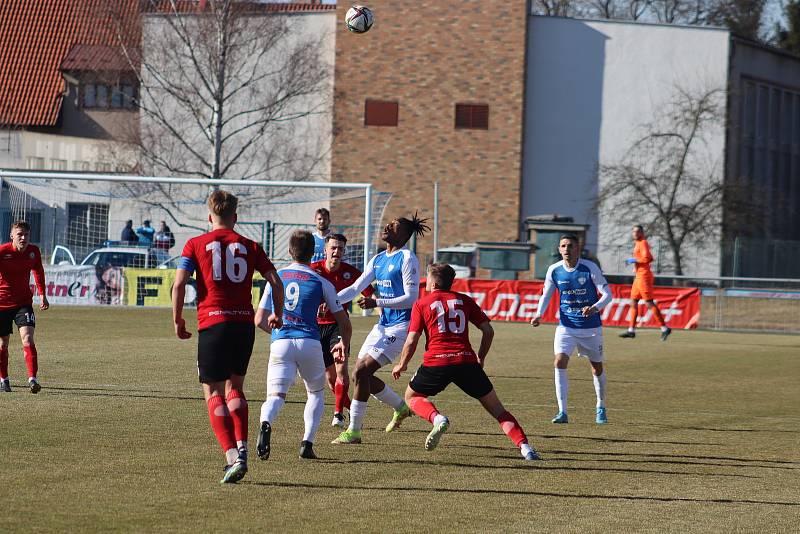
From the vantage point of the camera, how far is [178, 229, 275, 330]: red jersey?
8508 mm

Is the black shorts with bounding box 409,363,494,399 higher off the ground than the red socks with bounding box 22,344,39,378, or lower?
higher

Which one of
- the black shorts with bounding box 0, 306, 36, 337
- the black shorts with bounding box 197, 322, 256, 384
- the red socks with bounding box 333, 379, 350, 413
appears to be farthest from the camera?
the black shorts with bounding box 0, 306, 36, 337

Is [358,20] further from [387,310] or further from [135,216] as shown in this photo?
[135,216]

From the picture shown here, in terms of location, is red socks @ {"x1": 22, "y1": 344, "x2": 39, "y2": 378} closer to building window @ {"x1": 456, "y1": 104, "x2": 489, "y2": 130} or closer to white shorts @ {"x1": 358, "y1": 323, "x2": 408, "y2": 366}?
white shorts @ {"x1": 358, "y1": 323, "x2": 408, "y2": 366}

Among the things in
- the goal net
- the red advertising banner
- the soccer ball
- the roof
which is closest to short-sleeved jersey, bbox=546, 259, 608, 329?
the soccer ball

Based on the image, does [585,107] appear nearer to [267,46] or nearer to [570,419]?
[267,46]

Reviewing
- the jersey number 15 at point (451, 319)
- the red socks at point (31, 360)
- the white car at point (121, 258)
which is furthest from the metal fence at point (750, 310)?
the jersey number 15 at point (451, 319)

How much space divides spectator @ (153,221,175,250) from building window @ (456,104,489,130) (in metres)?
16.9

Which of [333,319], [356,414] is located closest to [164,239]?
[333,319]

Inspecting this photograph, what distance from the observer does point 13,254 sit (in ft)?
46.3

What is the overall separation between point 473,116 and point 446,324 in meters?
38.3

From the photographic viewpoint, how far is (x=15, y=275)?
1405 cm

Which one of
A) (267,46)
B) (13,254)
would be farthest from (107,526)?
(267,46)

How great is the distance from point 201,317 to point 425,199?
39.3 m
